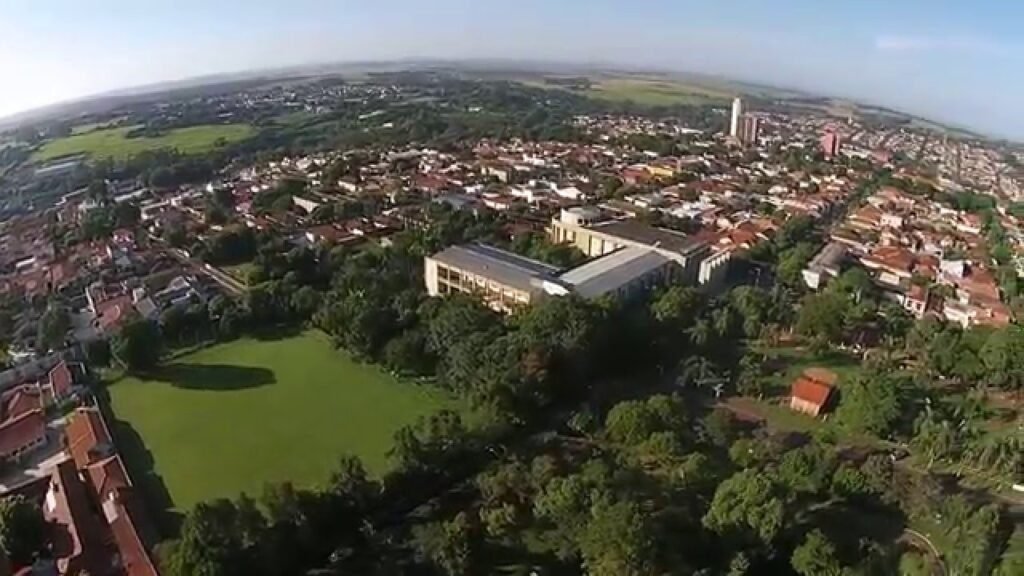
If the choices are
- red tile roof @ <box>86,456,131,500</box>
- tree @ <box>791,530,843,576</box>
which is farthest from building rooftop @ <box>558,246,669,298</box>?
red tile roof @ <box>86,456,131,500</box>

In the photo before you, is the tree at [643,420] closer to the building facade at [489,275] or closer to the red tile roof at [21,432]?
the building facade at [489,275]

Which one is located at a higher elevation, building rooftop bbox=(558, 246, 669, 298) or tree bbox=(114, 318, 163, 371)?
building rooftop bbox=(558, 246, 669, 298)

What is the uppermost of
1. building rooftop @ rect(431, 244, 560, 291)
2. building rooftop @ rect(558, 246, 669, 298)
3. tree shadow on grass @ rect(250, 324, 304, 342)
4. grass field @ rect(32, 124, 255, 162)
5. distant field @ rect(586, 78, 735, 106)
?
distant field @ rect(586, 78, 735, 106)

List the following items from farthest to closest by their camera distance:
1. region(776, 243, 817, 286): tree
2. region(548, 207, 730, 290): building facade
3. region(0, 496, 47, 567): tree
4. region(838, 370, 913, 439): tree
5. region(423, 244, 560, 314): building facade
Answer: region(548, 207, 730, 290): building facade < region(776, 243, 817, 286): tree < region(423, 244, 560, 314): building facade < region(838, 370, 913, 439): tree < region(0, 496, 47, 567): tree

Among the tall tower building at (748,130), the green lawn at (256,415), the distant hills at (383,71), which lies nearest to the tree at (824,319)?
the green lawn at (256,415)

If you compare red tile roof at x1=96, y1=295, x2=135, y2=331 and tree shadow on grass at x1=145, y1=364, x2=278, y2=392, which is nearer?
tree shadow on grass at x1=145, y1=364, x2=278, y2=392

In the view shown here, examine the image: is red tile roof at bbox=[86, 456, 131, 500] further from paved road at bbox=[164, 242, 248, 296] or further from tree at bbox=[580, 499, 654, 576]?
paved road at bbox=[164, 242, 248, 296]

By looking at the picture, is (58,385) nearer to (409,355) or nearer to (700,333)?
(409,355)
